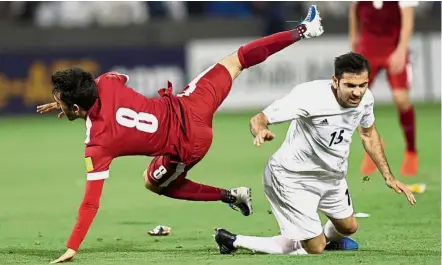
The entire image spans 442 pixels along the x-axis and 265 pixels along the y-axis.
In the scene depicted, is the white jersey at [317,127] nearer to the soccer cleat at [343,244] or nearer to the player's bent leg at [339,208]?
the player's bent leg at [339,208]

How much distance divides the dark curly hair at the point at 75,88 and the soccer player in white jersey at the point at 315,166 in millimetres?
1232

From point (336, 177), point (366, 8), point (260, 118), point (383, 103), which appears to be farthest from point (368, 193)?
point (383, 103)

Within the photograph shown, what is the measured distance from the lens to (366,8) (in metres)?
12.1

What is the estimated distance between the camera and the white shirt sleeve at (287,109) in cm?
705

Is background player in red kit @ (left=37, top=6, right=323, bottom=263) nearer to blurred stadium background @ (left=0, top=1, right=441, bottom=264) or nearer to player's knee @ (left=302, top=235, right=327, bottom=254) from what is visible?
blurred stadium background @ (left=0, top=1, right=441, bottom=264)

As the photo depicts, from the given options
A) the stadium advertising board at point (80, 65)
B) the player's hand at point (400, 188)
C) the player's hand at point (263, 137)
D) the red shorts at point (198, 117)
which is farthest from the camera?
the stadium advertising board at point (80, 65)

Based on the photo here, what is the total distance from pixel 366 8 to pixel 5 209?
4.57 m

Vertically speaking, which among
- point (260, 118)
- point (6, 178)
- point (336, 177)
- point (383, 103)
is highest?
point (260, 118)

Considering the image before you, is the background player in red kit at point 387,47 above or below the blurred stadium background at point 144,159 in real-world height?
above

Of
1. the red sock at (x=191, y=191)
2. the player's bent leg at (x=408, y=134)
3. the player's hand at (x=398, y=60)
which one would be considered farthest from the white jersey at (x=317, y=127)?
the player's bent leg at (x=408, y=134)

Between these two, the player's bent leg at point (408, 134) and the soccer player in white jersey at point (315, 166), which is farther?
the player's bent leg at point (408, 134)

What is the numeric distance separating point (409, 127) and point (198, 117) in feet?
15.6

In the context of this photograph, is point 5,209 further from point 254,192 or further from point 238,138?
point 238,138

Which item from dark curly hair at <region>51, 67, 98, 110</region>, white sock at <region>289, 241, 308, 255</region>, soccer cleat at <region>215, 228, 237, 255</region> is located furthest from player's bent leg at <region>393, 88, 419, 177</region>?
dark curly hair at <region>51, 67, 98, 110</region>
